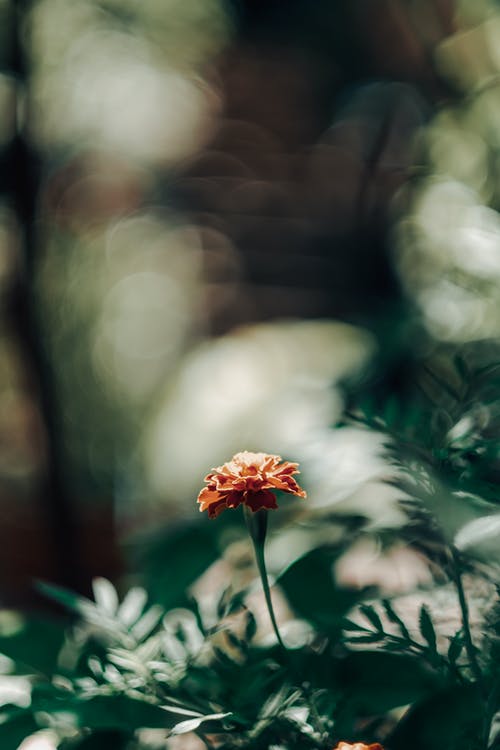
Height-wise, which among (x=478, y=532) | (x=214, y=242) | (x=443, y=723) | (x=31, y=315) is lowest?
(x=214, y=242)

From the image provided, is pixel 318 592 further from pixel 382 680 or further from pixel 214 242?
pixel 214 242

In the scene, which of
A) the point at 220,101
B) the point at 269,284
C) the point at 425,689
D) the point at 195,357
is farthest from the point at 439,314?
the point at 220,101

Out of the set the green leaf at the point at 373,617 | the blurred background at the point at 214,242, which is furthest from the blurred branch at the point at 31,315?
the green leaf at the point at 373,617

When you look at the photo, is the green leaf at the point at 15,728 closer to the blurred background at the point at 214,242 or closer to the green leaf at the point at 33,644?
the green leaf at the point at 33,644

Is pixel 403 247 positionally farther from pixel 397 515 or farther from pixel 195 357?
pixel 397 515

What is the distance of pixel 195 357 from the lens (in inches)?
64.5

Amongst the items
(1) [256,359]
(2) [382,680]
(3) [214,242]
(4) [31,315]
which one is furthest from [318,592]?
(3) [214,242]

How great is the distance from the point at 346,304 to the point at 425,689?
177 centimetres

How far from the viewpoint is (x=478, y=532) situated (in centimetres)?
33

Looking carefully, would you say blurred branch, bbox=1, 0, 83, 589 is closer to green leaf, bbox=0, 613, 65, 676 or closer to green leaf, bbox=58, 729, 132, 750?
green leaf, bbox=0, 613, 65, 676

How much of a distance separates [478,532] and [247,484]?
0.11 m

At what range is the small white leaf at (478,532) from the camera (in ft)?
1.07

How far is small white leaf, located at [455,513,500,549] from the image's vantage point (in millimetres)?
326

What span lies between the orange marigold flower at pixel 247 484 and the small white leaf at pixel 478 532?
80mm
